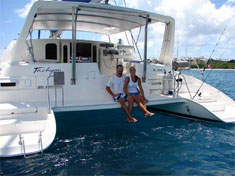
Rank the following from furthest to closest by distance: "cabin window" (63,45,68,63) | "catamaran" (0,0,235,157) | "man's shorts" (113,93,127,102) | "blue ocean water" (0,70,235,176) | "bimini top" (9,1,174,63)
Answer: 1. "cabin window" (63,45,68,63)
2. "man's shorts" (113,93,127,102)
3. "bimini top" (9,1,174,63)
4. "catamaran" (0,0,235,157)
5. "blue ocean water" (0,70,235,176)

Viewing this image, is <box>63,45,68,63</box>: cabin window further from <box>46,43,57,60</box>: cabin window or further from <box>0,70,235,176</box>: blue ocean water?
<box>0,70,235,176</box>: blue ocean water

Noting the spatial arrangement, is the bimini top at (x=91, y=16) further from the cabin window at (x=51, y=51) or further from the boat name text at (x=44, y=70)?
the boat name text at (x=44, y=70)

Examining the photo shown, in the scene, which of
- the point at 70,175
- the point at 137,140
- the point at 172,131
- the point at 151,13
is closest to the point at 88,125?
the point at 137,140

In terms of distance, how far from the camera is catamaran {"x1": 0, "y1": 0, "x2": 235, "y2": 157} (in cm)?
425

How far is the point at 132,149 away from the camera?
4.45 metres

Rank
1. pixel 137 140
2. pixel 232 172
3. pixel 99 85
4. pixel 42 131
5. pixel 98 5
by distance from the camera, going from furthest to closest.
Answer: pixel 99 85 < pixel 98 5 < pixel 137 140 < pixel 42 131 < pixel 232 172

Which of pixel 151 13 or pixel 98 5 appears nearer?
pixel 98 5

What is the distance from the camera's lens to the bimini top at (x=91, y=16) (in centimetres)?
520

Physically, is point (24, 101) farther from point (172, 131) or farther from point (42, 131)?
point (172, 131)

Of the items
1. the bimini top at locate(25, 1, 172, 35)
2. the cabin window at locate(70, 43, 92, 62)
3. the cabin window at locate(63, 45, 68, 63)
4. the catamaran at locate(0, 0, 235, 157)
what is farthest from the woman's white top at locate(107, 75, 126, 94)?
the cabin window at locate(63, 45, 68, 63)

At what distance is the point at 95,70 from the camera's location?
5.66 metres

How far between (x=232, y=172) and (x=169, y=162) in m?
0.98

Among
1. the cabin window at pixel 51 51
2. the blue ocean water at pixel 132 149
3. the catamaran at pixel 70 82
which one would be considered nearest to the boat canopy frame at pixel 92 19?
the catamaran at pixel 70 82

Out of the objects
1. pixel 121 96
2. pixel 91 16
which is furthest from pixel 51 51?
pixel 121 96
